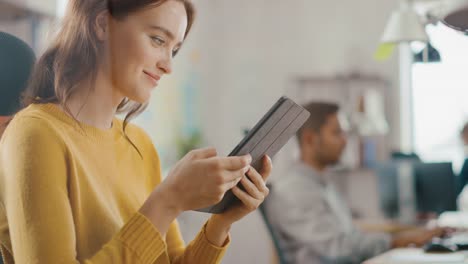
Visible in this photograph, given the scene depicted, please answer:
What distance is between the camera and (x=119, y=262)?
0.85 meters

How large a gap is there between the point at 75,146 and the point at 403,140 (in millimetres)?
4595

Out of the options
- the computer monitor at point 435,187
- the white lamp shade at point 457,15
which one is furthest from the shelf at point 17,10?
the computer monitor at point 435,187

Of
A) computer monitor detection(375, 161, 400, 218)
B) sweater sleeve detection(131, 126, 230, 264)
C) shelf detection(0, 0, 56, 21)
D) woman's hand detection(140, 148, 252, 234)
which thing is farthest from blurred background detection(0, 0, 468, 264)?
woman's hand detection(140, 148, 252, 234)

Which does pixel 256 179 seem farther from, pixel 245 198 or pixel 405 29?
pixel 405 29

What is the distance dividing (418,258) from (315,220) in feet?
2.28

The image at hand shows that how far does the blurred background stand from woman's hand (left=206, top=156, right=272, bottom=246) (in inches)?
128

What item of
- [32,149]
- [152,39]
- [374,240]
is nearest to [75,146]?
[32,149]

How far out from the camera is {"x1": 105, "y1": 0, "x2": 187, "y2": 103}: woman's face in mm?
929

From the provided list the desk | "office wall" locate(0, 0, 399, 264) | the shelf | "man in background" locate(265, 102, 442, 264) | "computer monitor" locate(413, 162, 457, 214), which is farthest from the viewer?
"office wall" locate(0, 0, 399, 264)

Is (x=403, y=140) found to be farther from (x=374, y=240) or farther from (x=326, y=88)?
(x=374, y=240)

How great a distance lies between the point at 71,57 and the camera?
92cm

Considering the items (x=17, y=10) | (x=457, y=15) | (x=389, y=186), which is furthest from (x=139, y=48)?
(x=389, y=186)

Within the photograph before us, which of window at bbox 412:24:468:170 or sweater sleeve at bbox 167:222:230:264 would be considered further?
window at bbox 412:24:468:170

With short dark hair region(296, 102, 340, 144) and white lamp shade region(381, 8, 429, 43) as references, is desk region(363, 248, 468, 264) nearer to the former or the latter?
white lamp shade region(381, 8, 429, 43)
